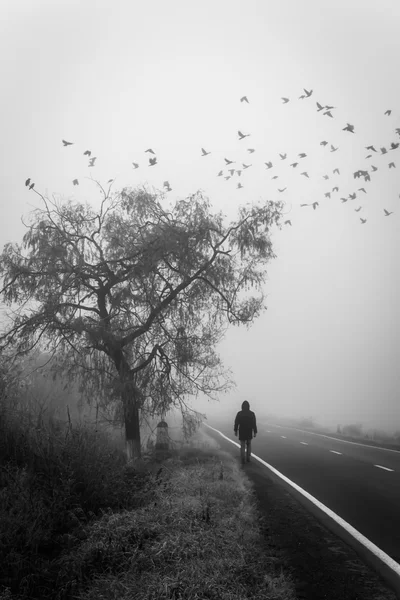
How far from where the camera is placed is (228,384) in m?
13.7

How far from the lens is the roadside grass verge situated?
4145 millimetres

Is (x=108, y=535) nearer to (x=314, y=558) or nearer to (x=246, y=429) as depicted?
(x=314, y=558)

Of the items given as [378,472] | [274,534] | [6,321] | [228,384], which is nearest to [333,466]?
[378,472]

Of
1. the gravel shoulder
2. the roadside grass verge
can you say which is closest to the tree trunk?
the roadside grass verge

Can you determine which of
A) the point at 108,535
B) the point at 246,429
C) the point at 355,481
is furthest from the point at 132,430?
the point at 108,535

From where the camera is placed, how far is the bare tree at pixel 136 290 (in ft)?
40.1

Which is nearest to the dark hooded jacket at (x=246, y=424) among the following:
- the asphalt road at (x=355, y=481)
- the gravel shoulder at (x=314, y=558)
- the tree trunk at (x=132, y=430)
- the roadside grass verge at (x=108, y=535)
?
the asphalt road at (x=355, y=481)

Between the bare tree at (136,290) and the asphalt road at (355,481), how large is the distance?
3.95m

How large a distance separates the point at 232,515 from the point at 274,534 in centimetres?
73

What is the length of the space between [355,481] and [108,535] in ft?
26.3

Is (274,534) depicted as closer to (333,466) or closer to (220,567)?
(220,567)

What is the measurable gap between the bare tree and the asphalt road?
3.95 metres

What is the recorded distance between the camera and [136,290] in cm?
1269

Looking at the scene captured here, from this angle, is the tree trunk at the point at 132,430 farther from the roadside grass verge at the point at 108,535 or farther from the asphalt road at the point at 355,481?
the asphalt road at the point at 355,481
